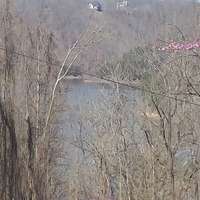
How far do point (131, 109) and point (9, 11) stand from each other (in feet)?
24.8

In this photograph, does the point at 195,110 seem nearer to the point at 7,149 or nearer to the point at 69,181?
the point at 69,181

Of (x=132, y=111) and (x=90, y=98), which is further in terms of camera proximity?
(x=90, y=98)

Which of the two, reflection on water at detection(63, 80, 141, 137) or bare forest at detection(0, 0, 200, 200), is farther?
reflection on water at detection(63, 80, 141, 137)

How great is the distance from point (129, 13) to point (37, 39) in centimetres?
1990

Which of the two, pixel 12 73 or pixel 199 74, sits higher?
pixel 12 73

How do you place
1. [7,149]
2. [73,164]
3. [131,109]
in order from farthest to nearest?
1. [73,164]
2. [131,109]
3. [7,149]

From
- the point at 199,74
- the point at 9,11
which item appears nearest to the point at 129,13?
the point at 199,74

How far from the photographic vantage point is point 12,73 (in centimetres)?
257

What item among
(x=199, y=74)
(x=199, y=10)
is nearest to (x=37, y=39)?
(x=199, y=74)

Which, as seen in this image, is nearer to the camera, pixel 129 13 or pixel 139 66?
pixel 139 66

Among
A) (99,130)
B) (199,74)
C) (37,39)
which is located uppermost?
(37,39)

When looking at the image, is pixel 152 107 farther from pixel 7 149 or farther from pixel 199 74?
pixel 7 149

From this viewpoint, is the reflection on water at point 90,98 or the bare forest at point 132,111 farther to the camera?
the reflection on water at point 90,98

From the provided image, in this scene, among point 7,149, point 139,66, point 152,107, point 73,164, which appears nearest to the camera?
point 7,149
